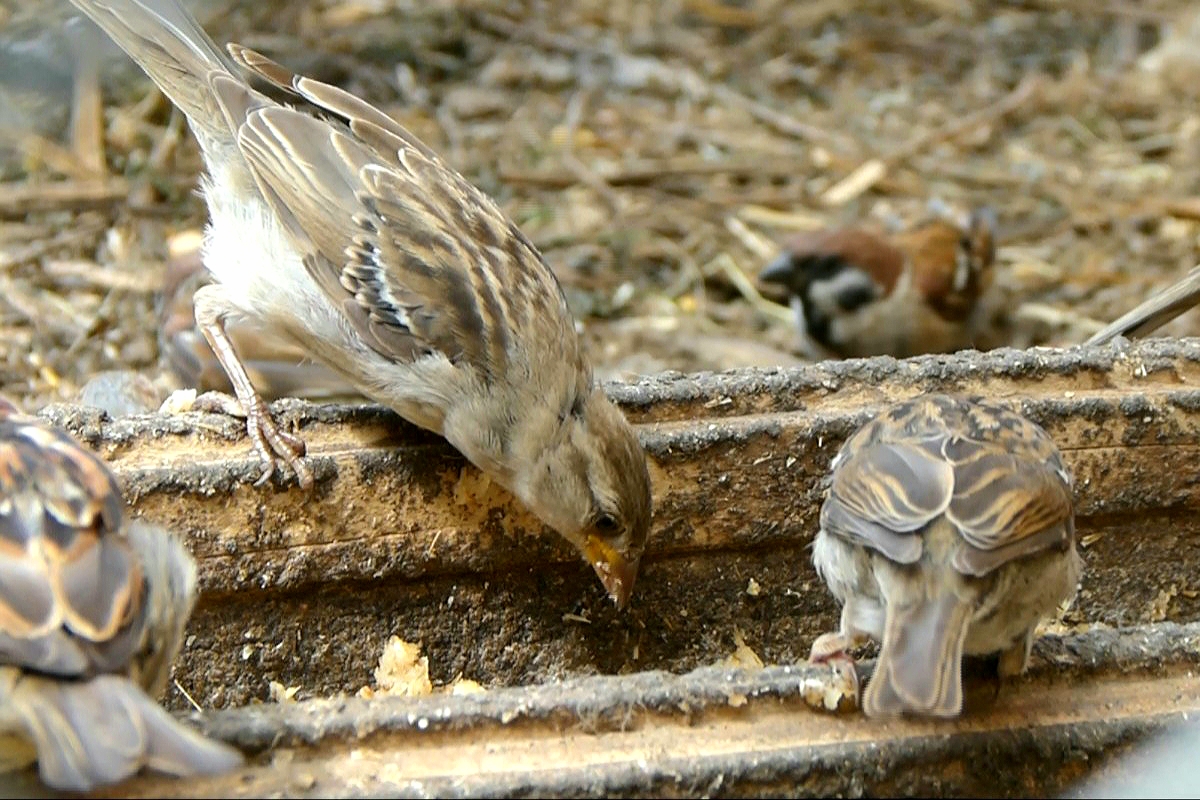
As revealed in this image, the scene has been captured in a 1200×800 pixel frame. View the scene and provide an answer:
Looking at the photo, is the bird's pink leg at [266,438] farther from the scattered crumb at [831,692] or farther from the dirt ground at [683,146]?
the dirt ground at [683,146]

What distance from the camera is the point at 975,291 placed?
21.1 ft

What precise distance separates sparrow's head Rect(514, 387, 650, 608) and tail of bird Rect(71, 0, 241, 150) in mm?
1523

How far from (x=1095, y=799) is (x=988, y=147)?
6105 millimetres

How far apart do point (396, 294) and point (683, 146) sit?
15.1 ft

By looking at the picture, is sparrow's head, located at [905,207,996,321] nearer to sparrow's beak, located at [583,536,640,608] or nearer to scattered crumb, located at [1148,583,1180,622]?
scattered crumb, located at [1148,583,1180,622]

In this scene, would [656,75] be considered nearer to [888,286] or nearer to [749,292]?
[749,292]

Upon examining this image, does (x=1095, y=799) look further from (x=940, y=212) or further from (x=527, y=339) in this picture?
(x=940, y=212)

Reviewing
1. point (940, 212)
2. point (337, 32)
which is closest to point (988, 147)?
point (940, 212)

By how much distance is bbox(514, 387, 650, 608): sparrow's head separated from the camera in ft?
10.6

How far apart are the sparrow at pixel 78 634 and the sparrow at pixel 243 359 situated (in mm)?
2201

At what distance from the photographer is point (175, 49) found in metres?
4.24

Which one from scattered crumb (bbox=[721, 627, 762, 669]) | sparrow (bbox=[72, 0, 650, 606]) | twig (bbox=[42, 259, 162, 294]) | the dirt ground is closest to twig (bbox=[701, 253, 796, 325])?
the dirt ground

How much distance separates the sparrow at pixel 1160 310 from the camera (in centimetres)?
385

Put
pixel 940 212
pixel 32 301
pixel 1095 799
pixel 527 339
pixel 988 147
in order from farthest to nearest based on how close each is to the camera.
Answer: pixel 988 147, pixel 940 212, pixel 32 301, pixel 527 339, pixel 1095 799
